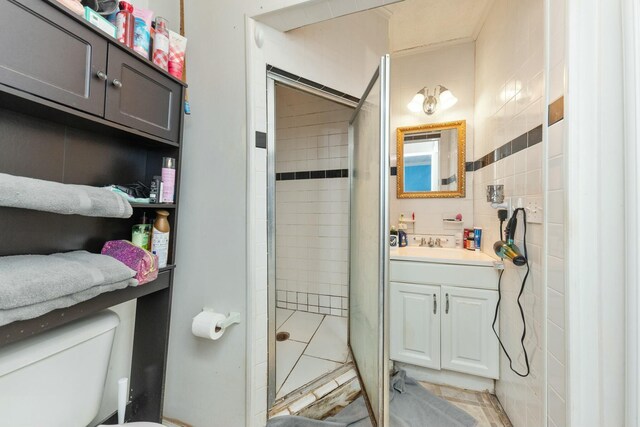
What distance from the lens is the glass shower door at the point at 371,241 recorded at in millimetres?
1026

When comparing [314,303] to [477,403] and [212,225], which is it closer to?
[477,403]

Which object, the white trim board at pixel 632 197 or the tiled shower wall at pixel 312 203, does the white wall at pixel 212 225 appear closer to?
the tiled shower wall at pixel 312 203

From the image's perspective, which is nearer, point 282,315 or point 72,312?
point 72,312

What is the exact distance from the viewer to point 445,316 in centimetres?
152

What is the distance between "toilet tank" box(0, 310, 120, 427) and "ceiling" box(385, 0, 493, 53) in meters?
2.38

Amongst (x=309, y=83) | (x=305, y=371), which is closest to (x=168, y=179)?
(x=309, y=83)

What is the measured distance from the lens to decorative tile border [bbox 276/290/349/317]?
2201 mm

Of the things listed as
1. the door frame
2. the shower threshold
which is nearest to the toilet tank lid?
the door frame

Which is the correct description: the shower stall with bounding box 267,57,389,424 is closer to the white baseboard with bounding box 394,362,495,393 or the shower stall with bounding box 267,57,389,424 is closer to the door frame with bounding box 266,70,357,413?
the door frame with bounding box 266,70,357,413

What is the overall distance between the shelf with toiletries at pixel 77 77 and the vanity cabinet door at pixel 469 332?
1.77 m

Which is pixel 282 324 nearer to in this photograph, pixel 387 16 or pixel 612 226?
pixel 612 226

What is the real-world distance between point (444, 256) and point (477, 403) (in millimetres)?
858

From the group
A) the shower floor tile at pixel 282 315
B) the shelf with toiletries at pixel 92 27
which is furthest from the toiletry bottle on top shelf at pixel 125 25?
the shower floor tile at pixel 282 315

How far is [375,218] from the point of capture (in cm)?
118
